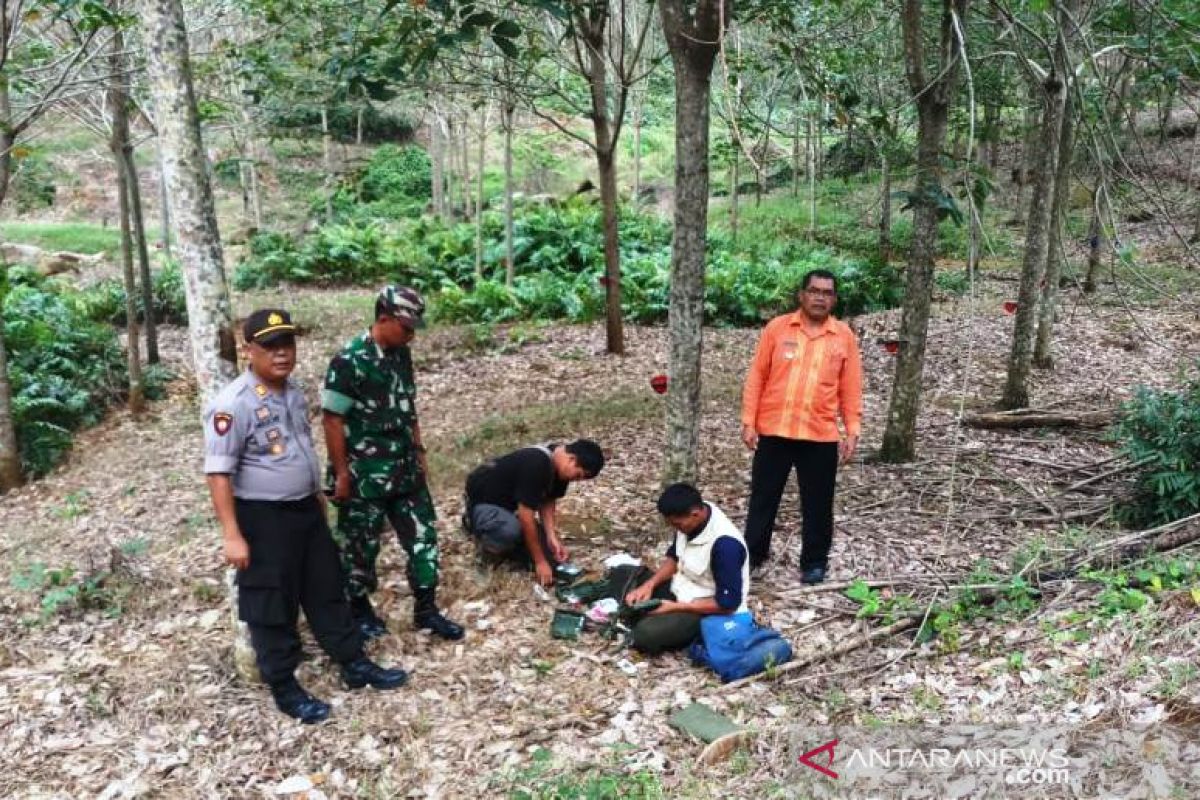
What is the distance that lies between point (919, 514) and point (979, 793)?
293cm

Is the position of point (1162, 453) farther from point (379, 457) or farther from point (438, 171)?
point (438, 171)

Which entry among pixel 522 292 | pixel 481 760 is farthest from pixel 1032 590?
pixel 522 292

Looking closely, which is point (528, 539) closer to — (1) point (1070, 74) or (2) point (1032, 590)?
(2) point (1032, 590)

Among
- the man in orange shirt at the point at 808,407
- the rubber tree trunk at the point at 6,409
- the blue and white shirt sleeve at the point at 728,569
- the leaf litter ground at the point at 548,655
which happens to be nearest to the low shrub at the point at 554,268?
the leaf litter ground at the point at 548,655

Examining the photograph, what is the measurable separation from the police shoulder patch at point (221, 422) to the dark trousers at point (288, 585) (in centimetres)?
35

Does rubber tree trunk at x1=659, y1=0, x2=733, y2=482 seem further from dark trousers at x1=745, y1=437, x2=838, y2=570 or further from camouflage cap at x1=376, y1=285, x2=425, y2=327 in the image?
camouflage cap at x1=376, y1=285, x2=425, y2=327

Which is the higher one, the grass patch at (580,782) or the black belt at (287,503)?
the black belt at (287,503)

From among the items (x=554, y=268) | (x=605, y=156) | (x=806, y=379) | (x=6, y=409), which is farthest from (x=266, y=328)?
(x=554, y=268)

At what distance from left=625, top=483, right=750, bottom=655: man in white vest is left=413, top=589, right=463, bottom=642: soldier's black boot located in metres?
0.99

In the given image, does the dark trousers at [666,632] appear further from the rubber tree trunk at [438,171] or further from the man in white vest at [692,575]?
the rubber tree trunk at [438,171]

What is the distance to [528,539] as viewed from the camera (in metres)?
5.02

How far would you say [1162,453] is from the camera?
509 centimetres

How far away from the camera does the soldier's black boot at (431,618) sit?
4.64 meters

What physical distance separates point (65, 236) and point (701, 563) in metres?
26.2
